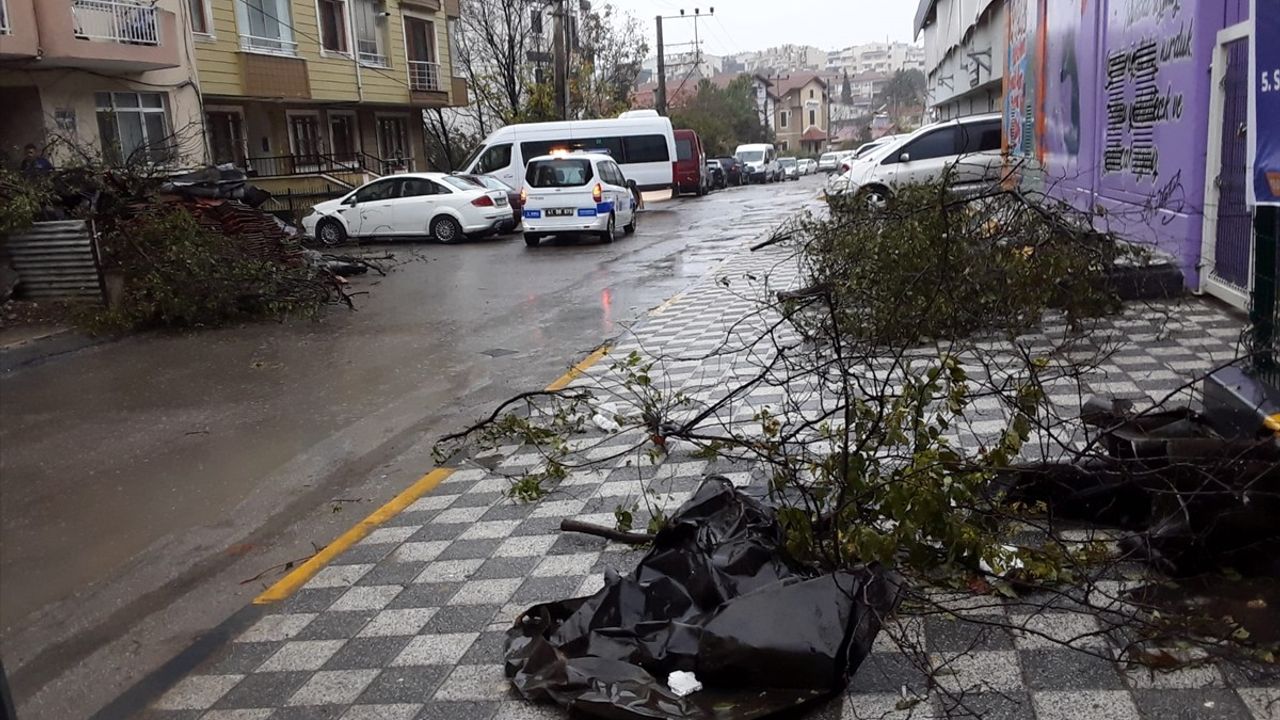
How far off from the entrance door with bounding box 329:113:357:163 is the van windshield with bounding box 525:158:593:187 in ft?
42.2

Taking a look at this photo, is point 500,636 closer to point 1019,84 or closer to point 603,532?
point 603,532

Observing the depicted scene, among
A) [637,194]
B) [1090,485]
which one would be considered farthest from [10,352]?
[637,194]

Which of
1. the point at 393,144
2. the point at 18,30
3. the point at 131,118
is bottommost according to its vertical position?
the point at 393,144

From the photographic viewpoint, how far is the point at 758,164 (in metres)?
54.1

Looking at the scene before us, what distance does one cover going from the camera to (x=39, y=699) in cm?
412

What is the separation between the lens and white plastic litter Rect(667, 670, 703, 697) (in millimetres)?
3197

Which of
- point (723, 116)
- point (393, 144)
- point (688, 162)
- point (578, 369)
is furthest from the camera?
point (723, 116)

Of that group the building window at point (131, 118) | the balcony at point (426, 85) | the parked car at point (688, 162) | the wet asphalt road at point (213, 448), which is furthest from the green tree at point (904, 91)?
the wet asphalt road at point (213, 448)

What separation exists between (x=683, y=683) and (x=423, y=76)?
34447mm

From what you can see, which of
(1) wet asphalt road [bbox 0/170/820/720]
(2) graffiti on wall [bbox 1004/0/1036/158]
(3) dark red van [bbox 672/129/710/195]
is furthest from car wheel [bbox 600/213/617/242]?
(3) dark red van [bbox 672/129/710/195]

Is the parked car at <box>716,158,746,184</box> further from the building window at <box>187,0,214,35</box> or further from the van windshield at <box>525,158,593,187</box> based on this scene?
the van windshield at <box>525,158,593,187</box>

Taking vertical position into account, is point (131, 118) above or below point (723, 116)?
below

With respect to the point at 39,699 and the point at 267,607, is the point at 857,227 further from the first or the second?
the point at 39,699

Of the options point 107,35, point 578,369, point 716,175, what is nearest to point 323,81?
point 107,35
